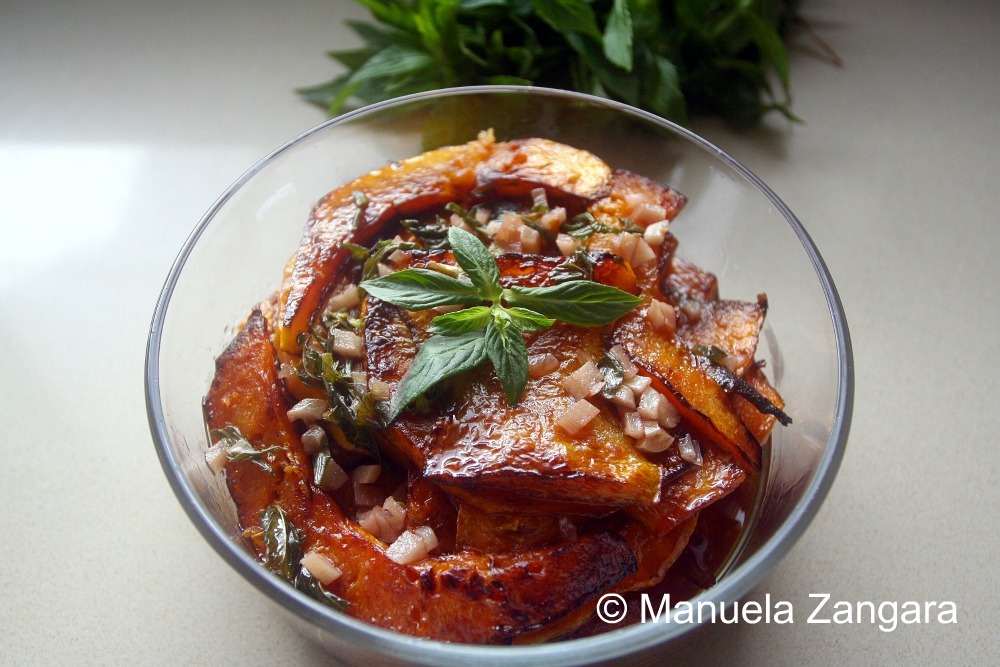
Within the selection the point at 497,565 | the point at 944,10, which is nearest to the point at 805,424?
the point at 497,565

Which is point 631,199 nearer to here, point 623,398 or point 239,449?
point 623,398

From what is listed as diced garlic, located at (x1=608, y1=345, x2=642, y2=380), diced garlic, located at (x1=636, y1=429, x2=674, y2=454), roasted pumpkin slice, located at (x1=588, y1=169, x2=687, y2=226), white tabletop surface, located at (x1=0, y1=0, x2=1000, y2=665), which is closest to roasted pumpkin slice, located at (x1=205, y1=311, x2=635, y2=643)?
diced garlic, located at (x1=636, y1=429, x2=674, y2=454)

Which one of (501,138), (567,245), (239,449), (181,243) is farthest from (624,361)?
(181,243)

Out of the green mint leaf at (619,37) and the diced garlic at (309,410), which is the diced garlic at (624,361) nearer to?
the diced garlic at (309,410)

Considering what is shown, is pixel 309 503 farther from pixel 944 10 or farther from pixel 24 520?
pixel 944 10

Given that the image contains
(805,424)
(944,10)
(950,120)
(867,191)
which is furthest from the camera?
(944,10)
